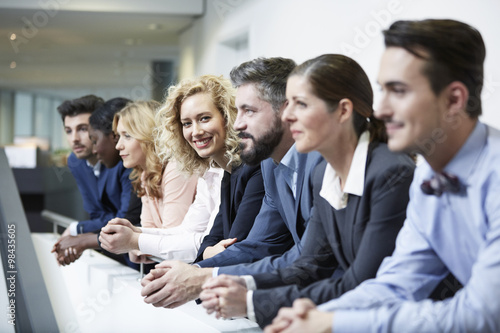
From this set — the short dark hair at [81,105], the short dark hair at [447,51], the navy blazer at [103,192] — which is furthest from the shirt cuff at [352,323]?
the short dark hair at [81,105]

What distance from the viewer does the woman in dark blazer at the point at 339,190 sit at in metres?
1.39

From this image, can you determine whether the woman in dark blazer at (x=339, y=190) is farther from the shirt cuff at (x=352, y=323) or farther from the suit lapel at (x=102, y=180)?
the suit lapel at (x=102, y=180)

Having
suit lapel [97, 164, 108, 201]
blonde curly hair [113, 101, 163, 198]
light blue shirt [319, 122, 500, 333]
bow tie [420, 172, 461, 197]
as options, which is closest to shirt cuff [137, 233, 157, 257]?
blonde curly hair [113, 101, 163, 198]

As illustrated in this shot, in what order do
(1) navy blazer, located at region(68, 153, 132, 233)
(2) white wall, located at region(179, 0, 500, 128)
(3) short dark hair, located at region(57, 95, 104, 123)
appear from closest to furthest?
(2) white wall, located at region(179, 0, 500, 128), (1) navy blazer, located at region(68, 153, 132, 233), (3) short dark hair, located at region(57, 95, 104, 123)

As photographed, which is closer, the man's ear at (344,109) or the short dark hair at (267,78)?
the man's ear at (344,109)

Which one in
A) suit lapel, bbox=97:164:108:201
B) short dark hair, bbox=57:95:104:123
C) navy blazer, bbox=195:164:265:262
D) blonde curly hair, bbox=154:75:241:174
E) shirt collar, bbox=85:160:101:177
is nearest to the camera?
navy blazer, bbox=195:164:265:262

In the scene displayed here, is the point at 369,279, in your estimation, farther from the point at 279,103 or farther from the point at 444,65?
the point at 279,103

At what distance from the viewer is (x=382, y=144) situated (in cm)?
147

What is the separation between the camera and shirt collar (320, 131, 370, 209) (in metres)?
1.41

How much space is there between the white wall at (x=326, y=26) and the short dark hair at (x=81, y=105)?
165 cm

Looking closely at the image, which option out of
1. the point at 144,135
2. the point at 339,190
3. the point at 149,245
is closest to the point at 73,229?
the point at 144,135

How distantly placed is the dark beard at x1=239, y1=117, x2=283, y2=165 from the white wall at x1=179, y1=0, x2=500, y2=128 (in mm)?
1151

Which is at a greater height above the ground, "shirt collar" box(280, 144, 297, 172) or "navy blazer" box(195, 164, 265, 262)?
Answer: "shirt collar" box(280, 144, 297, 172)

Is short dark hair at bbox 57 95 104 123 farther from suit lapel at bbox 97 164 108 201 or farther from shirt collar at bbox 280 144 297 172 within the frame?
shirt collar at bbox 280 144 297 172
